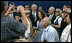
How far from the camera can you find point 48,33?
248 inches

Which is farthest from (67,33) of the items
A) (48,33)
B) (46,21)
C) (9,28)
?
(9,28)

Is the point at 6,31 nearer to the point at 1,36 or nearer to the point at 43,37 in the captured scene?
the point at 1,36

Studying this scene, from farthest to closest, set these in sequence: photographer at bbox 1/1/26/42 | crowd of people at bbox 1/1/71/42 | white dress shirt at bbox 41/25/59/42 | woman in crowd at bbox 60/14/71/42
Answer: woman in crowd at bbox 60/14/71/42
crowd of people at bbox 1/1/71/42
white dress shirt at bbox 41/25/59/42
photographer at bbox 1/1/26/42

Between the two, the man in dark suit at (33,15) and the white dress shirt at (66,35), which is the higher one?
the man in dark suit at (33,15)

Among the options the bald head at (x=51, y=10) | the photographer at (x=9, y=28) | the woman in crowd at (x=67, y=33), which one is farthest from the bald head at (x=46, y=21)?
the photographer at (x=9, y=28)

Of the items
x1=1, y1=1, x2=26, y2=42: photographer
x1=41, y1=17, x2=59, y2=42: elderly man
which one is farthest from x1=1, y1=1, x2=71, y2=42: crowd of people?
x1=1, y1=1, x2=26, y2=42: photographer

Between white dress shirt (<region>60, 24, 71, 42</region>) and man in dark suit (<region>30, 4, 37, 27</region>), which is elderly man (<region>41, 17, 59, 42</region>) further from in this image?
man in dark suit (<region>30, 4, 37, 27</region>)

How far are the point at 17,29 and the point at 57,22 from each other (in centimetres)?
152

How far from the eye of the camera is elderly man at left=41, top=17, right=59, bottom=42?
20.6 feet

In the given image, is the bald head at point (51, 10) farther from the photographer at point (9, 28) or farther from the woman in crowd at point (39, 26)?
the photographer at point (9, 28)

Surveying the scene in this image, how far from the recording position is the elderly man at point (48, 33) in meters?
6.27

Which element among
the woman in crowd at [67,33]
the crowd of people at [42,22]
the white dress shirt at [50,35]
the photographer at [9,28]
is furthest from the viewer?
the woman in crowd at [67,33]

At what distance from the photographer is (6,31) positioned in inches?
233

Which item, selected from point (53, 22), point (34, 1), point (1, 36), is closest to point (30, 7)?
point (34, 1)
